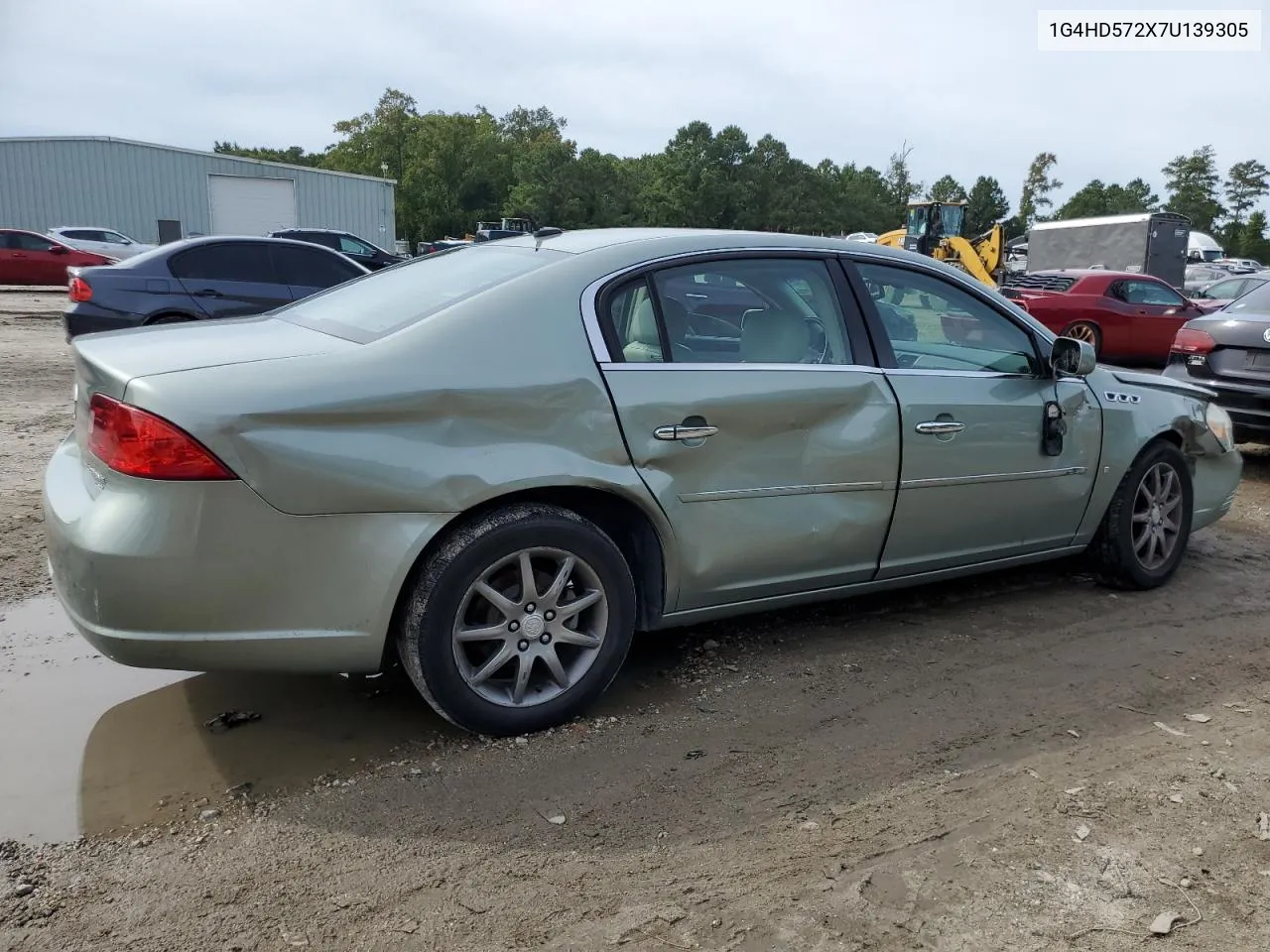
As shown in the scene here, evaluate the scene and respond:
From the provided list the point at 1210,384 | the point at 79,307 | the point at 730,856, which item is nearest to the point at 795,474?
the point at 730,856

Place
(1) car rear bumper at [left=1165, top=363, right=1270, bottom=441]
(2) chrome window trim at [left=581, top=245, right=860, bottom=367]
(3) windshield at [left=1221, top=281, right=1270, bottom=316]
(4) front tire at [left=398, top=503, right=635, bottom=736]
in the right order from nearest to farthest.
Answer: (4) front tire at [left=398, top=503, right=635, bottom=736] < (2) chrome window trim at [left=581, top=245, right=860, bottom=367] < (1) car rear bumper at [left=1165, top=363, right=1270, bottom=441] < (3) windshield at [left=1221, top=281, right=1270, bottom=316]

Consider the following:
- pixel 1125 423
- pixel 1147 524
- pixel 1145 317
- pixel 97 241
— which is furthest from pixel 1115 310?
pixel 97 241

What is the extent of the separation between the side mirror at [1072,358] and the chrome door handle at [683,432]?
178 centimetres

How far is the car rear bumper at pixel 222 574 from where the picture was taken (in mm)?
2771

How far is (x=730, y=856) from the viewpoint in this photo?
270 cm

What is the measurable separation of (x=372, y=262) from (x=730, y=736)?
1677cm

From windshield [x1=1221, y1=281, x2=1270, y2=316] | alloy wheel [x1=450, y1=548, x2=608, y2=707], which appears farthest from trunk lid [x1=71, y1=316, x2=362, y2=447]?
windshield [x1=1221, y1=281, x2=1270, y2=316]

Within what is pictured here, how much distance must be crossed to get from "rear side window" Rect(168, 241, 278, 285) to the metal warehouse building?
25.7m

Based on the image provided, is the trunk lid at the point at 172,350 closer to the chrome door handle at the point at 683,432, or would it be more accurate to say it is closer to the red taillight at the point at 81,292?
the chrome door handle at the point at 683,432

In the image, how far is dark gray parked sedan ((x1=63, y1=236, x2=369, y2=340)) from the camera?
401 inches

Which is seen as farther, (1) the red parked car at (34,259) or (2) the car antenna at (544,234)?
(1) the red parked car at (34,259)

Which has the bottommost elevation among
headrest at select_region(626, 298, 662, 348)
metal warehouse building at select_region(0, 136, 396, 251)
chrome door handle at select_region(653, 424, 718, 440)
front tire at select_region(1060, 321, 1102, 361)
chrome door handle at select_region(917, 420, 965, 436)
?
front tire at select_region(1060, 321, 1102, 361)

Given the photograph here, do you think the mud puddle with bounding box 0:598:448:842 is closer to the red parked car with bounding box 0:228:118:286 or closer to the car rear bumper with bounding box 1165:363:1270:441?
the car rear bumper with bounding box 1165:363:1270:441

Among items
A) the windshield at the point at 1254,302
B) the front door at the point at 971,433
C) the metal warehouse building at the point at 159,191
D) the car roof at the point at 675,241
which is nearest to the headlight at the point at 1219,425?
the front door at the point at 971,433
